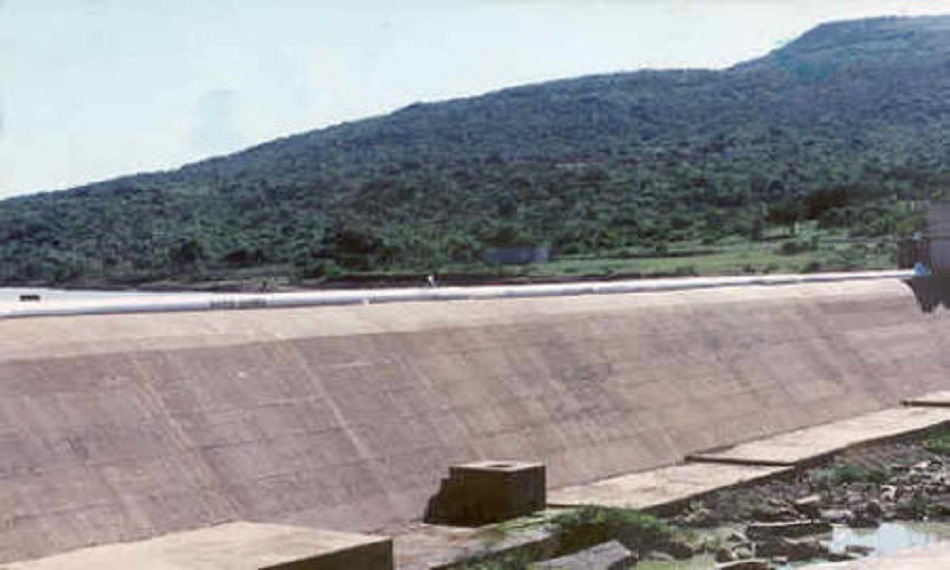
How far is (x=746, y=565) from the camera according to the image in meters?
18.7

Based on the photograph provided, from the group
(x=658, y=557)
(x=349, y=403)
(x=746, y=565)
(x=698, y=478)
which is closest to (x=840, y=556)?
(x=746, y=565)

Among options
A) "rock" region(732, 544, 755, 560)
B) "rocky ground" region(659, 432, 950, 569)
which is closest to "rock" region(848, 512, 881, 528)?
"rocky ground" region(659, 432, 950, 569)

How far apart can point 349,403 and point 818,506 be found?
698 cm

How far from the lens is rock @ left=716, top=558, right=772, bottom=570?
1848 cm

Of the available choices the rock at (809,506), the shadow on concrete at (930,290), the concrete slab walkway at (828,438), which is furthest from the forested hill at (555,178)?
the rock at (809,506)

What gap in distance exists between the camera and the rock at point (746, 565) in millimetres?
18484

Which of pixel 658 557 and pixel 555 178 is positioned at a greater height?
pixel 555 178

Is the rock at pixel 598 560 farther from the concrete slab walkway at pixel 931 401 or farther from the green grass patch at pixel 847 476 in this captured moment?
the concrete slab walkway at pixel 931 401

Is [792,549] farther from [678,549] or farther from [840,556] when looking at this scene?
[678,549]

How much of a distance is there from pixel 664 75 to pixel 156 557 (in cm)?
15368

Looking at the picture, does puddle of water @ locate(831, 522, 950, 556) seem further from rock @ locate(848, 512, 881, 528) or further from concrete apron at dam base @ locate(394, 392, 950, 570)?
concrete apron at dam base @ locate(394, 392, 950, 570)

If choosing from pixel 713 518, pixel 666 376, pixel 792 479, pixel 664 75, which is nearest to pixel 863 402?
pixel 666 376

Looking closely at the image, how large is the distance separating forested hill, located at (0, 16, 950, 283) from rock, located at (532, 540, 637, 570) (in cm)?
5076

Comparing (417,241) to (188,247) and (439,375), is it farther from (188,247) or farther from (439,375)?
(439,375)
